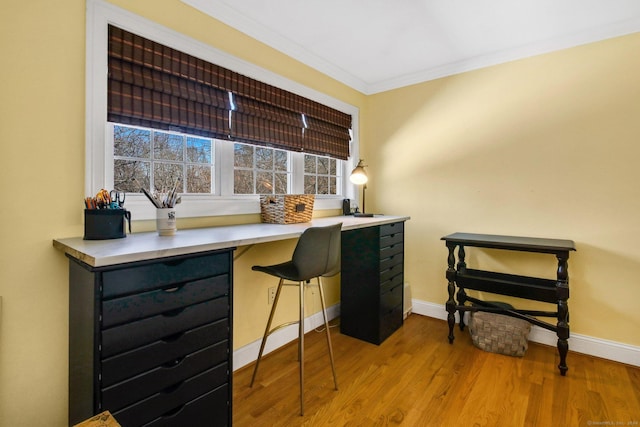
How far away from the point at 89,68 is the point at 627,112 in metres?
3.31

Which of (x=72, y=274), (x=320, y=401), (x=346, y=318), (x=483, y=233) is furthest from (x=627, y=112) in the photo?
(x=72, y=274)

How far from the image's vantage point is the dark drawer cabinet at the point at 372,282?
2.50 metres

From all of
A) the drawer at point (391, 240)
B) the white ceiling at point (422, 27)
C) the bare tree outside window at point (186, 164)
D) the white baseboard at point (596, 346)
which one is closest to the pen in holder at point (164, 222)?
the bare tree outside window at point (186, 164)

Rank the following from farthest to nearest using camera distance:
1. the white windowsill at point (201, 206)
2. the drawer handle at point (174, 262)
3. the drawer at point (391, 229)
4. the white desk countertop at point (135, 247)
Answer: the drawer at point (391, 229)
the white windowsill at point (201, 206)
the drawer handle at point (174, 262)
the white desk countertop at point (135, 247)

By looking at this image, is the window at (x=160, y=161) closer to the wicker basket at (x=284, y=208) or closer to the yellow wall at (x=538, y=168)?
the wicker basket at (x=284, y=208)

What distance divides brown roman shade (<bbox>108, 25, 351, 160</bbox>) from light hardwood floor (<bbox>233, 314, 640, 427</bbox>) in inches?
63.9

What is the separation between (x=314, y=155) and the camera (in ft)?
9.48

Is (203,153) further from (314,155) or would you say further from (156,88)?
(314,155)

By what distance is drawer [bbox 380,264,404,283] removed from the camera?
2531mm

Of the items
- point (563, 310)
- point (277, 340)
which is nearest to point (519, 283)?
point (563, 310)

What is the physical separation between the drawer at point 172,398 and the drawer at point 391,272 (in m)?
1.49

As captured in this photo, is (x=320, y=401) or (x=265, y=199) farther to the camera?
(x=265, y=199)

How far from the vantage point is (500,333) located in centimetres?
233

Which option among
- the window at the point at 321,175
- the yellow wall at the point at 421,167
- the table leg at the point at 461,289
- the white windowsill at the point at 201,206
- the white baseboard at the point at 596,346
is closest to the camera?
the yellow wall at the point at 421,167
